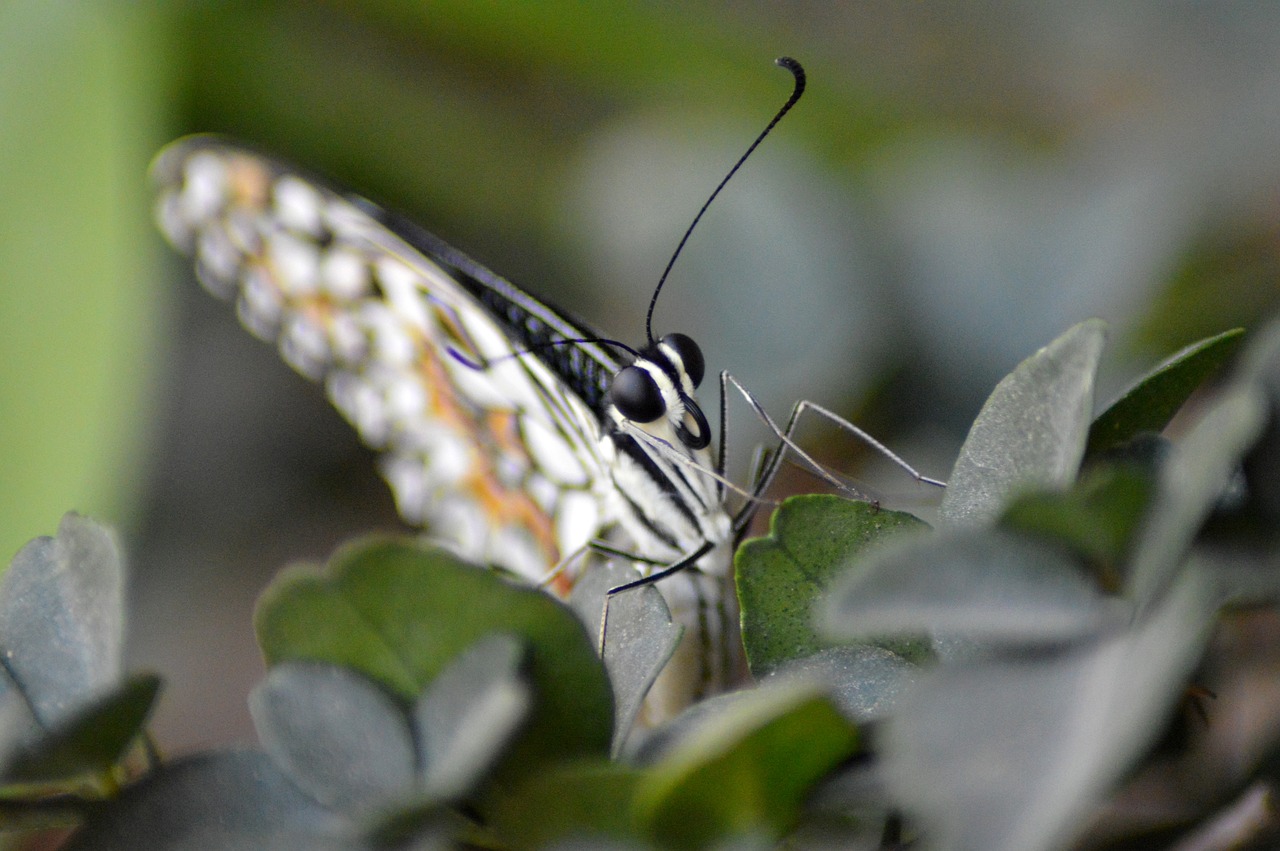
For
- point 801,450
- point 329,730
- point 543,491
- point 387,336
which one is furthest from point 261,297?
point 329,730

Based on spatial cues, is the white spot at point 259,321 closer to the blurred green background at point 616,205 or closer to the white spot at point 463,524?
the white spot at point 463,524

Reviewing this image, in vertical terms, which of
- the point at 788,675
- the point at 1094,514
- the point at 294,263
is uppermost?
the point at 1094,514

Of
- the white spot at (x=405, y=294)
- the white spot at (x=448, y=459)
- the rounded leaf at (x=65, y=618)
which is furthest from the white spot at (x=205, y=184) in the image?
the rounded leaf at (x=65, y=618)

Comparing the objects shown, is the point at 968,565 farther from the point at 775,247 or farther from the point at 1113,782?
the point at 775,247

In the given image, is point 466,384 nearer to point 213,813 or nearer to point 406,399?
point 406,399

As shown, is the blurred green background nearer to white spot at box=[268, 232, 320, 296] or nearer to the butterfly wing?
the butterfly wing

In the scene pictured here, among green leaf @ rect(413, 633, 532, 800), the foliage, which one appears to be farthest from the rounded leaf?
green leaf @ rect(413, 633, 532, 800)

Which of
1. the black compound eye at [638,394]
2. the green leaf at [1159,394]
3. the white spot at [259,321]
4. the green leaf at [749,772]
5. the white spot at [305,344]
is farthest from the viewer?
the white spot at [259,321]

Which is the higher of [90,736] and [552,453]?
[90,736]
